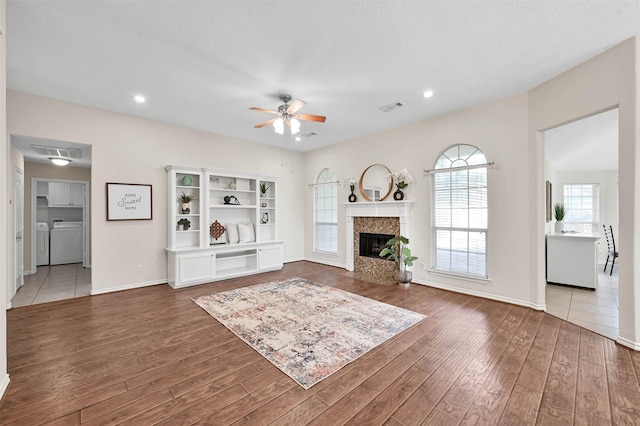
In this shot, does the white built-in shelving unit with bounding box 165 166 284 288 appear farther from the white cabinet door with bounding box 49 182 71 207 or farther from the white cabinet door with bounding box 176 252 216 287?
the white cabinet door with bounding box 49 182 71 207

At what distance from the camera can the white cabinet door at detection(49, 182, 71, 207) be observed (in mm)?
7039

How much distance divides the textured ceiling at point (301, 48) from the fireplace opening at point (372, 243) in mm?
2622

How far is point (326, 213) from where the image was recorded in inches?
271

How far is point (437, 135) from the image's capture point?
15.3 ft

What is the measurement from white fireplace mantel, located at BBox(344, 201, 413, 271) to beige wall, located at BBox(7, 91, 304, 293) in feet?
9.97

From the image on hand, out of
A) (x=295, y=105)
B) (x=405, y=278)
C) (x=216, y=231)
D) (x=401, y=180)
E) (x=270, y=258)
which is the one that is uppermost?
(x=295, y=105)

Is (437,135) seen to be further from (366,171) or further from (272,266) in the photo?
(272,266)

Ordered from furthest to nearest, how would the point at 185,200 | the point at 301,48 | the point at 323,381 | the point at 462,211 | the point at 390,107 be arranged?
the point at 185,200 → the point at 462,211 → the point at 390,107 → the point at 301,48 → the point at 323,381

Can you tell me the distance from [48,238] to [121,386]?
7.25 m

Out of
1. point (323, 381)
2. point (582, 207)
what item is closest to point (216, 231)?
point (323, 381)

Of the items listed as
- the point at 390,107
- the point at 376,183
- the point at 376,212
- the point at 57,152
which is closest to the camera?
the point at 390,107

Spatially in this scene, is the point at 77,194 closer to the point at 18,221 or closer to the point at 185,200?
the point at 18,221

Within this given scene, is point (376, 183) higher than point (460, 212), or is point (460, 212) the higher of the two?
point (376, 183)

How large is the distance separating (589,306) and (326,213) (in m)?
4.96
